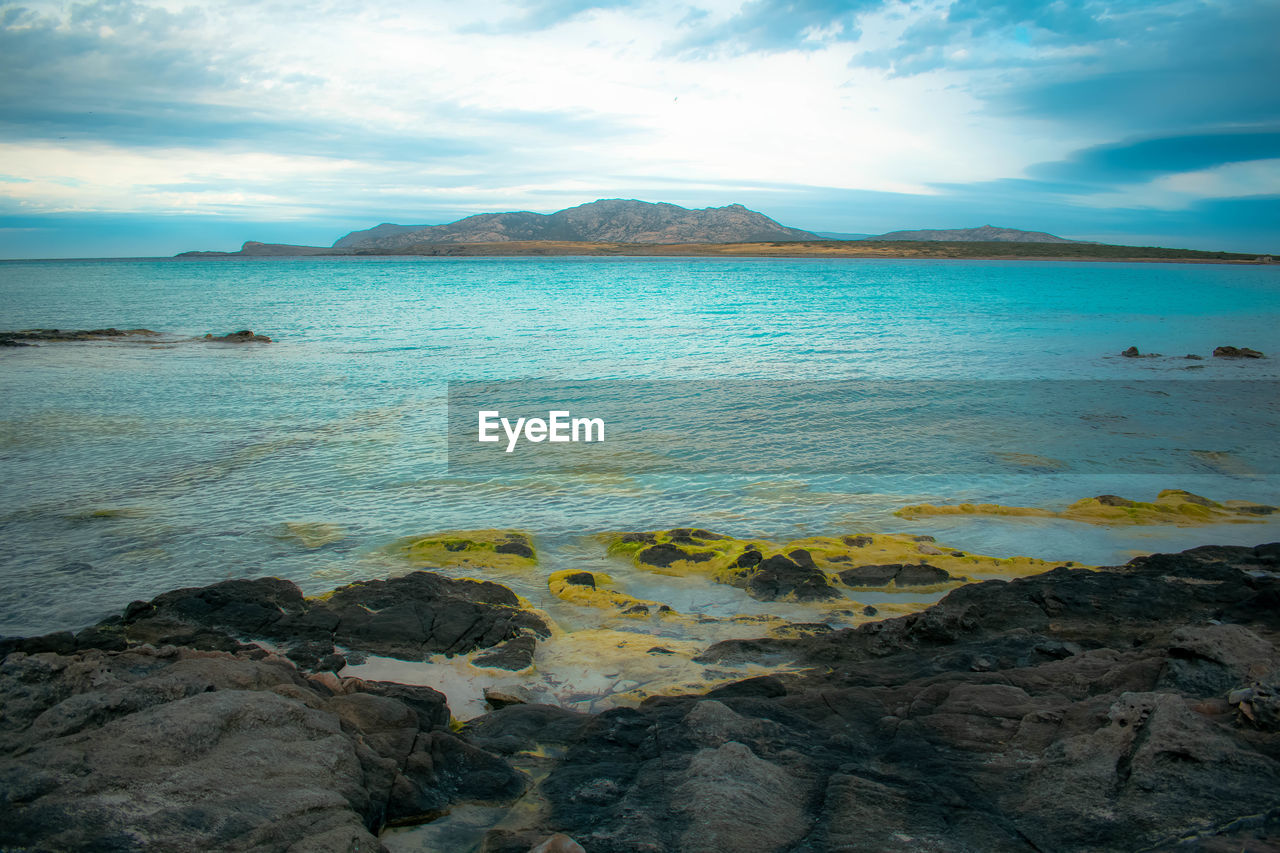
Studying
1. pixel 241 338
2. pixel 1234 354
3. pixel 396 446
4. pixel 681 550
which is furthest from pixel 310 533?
pixel 1234 354

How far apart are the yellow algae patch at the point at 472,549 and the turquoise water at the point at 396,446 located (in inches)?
15.0

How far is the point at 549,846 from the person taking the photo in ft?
12.4

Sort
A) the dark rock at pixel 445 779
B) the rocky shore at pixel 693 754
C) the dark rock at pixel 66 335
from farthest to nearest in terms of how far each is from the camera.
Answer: the dark rock at pixel 66 335, the dark rock at pixel 445 779, the rocky shore at pixel 693 754

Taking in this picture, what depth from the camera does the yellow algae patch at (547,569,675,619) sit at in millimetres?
8906

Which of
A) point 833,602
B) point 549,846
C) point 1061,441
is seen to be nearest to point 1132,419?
point 1061,441

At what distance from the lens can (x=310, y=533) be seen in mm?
11148

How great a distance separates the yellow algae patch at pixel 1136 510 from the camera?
11.7 m

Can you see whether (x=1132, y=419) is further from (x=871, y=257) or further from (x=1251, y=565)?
(x=871, y=257)

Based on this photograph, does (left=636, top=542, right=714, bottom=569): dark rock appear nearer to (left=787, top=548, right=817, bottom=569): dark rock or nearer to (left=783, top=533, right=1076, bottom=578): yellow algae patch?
(left=787, top=548, right=817, bottom=569): dark rock

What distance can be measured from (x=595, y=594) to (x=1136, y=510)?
8.86 meters

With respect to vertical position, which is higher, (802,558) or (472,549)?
(802,558)

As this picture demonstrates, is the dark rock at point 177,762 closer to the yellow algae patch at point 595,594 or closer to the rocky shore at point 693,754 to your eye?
the rocky shore at point 693,754

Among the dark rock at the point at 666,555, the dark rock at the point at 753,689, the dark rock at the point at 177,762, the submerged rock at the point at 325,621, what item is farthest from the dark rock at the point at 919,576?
the dark rock at the point at 177,762

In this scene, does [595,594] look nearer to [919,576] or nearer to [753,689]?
[753,689]
